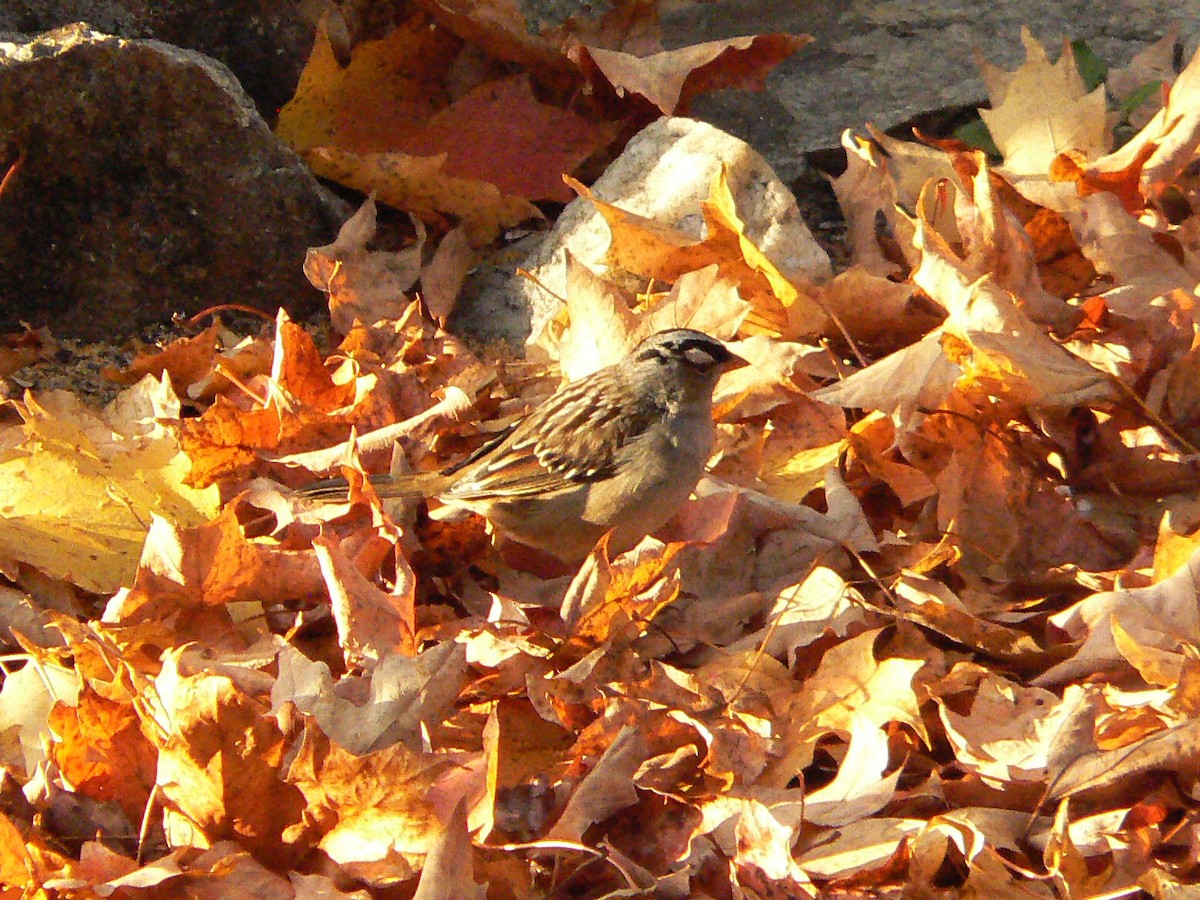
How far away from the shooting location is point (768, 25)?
5102 mm

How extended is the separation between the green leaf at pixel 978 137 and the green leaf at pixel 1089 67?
395 millimetres

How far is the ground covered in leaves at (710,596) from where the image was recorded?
7.82ft

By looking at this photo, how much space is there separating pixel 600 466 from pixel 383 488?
51 cm

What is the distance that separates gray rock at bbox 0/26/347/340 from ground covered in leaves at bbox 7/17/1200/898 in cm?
23

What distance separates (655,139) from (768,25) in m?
1.20

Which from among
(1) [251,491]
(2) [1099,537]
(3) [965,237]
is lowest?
(2) [1099,537]

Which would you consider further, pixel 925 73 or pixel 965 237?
pixel 925 73

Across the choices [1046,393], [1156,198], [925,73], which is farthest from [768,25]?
[1046,393]

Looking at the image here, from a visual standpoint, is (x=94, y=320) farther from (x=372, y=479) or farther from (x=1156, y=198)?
(x=1156, y=198)

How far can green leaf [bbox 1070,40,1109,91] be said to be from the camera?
4.59 meters

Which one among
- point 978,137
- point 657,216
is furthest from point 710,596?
point 978,137

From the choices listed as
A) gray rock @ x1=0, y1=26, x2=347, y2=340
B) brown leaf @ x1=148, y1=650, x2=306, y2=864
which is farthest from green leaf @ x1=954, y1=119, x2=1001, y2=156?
brown leaf @ x1=148, y1=650, x2=306, y2=864

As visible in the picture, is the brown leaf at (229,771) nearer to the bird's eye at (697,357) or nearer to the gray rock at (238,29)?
the bird's eye at (697,357)

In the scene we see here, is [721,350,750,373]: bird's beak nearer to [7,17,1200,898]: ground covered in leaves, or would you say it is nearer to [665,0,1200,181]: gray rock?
[7,17,1200,898]: ground covered in leaves
